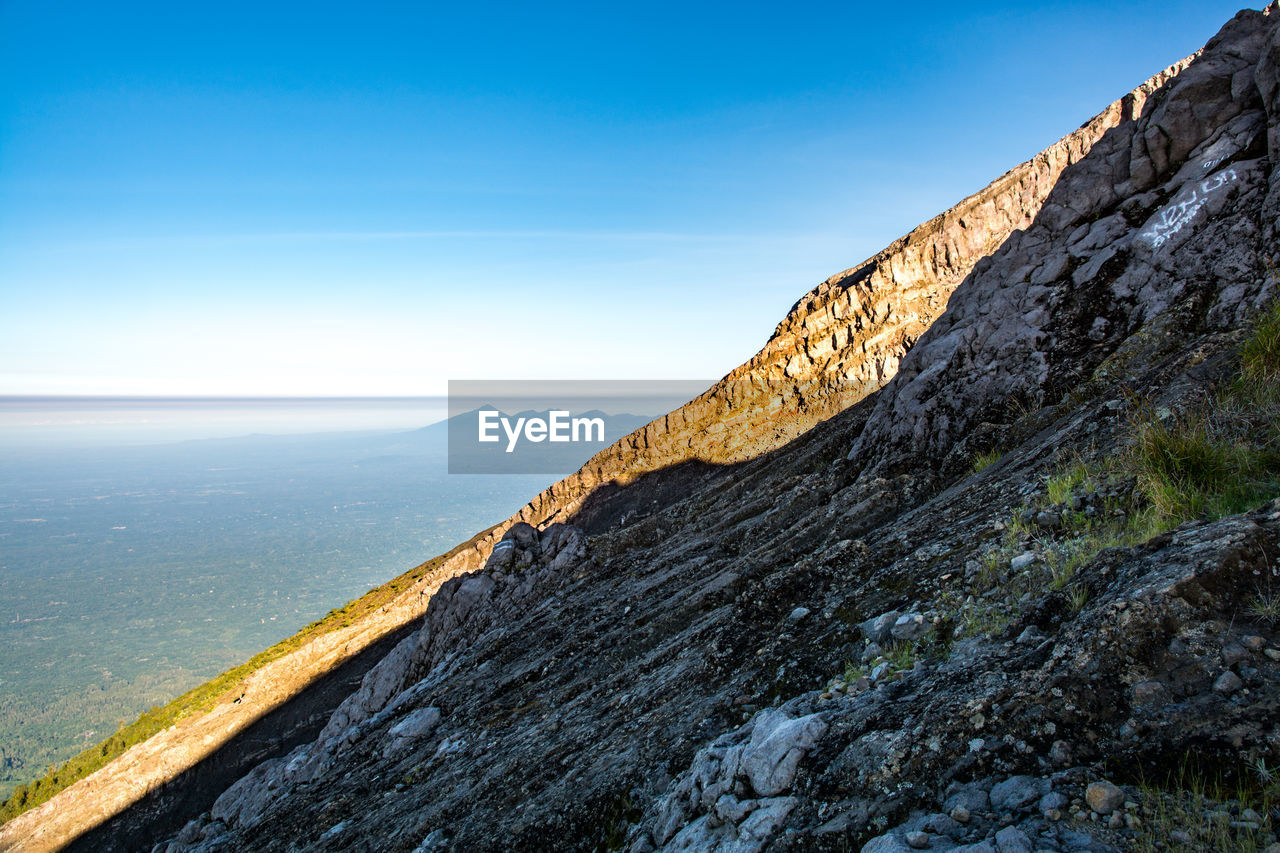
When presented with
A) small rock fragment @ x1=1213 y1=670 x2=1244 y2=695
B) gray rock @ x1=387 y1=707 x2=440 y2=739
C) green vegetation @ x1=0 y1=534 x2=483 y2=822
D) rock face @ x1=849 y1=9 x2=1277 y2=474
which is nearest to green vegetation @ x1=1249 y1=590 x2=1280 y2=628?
small rock fragment @ x1=1213 y1=670 x2=1244 y2=695

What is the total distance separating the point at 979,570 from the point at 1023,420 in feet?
26.7

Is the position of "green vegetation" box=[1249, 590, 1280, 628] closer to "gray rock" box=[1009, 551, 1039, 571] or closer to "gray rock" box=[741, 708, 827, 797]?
"gray rock" box=[1009, 551, 1039, 571]

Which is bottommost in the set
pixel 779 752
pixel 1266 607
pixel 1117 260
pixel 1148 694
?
pixel 779 752

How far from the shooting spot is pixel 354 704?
99.7 feet

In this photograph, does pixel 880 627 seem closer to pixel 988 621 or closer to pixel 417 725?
pixel 988 621

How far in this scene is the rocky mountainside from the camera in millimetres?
3330

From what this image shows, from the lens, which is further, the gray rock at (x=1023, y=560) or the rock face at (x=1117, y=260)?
the rock face at (x=1117, y=260)

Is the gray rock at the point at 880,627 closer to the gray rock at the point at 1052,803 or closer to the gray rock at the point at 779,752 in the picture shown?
the gray rock at the point at 779,752

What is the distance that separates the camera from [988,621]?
17.0ft

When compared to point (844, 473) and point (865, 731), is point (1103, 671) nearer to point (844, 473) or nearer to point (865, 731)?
point (865, 731)

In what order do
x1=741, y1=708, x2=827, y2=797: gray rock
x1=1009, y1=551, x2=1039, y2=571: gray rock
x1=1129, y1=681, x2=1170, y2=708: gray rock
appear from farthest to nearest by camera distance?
x1=1009, y1=551, x2=1039, y2=571: gray rock < x1=741, y1=708, x2=827, y2=797: gray rock < x1=1129, y1=681, x2=1170, y2=708: gray rock

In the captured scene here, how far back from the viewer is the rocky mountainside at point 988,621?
131 inches

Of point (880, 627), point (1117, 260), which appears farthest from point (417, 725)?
point (1117, 260)

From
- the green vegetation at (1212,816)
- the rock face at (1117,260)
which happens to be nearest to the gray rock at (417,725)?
the rock face at (1117,260)
